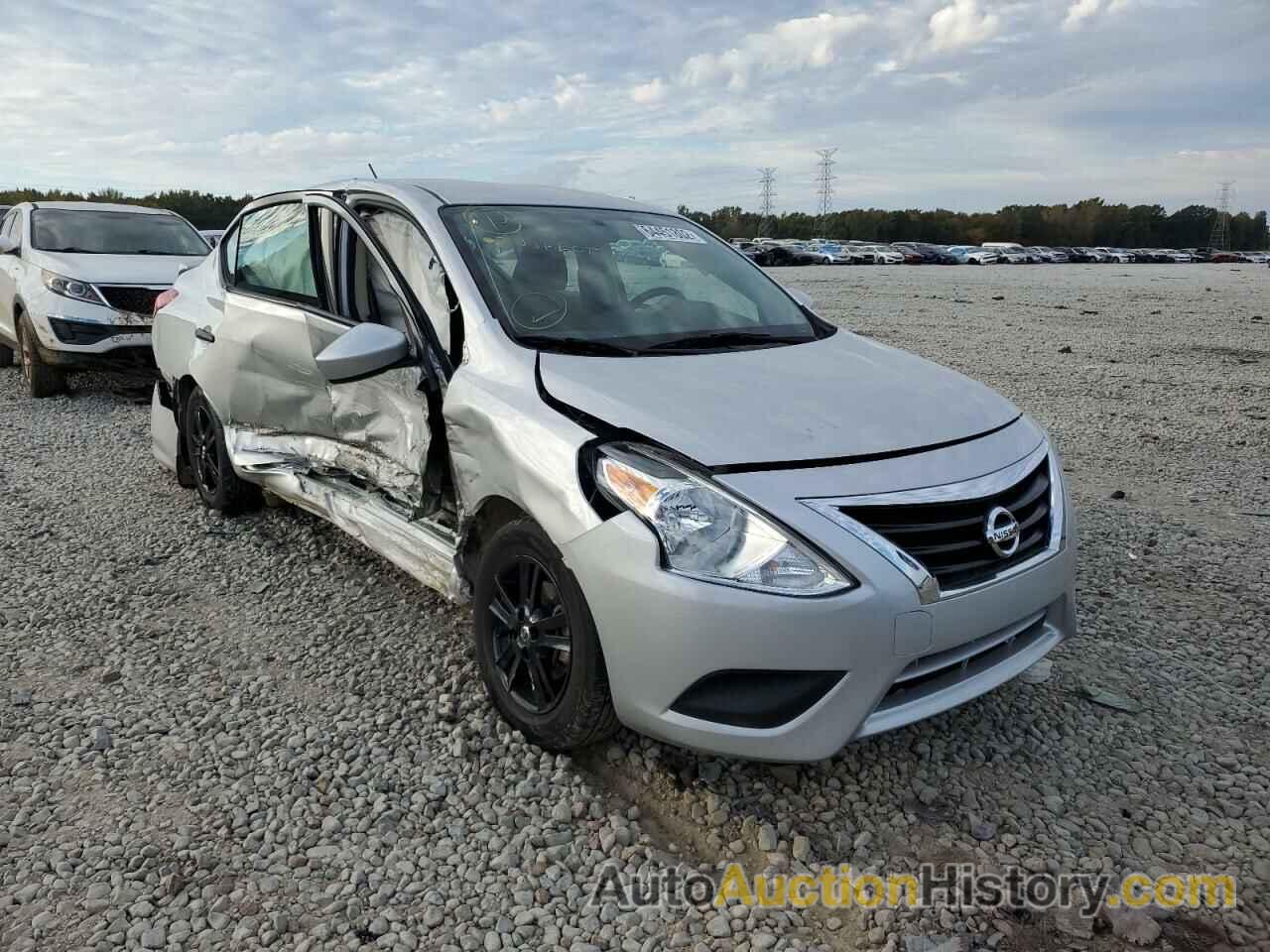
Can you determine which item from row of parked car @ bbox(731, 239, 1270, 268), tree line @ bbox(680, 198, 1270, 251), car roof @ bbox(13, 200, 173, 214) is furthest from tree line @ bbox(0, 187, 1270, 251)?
car roof @ bbox(13, 200, 173, 214)

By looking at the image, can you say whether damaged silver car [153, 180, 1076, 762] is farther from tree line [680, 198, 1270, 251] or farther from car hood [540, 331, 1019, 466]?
tree line [680, 198, 1270, 251]

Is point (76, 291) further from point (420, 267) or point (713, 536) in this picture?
point (713, 536)

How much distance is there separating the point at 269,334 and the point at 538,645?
2183 mm

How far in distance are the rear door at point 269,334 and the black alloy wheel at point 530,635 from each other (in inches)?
54.4

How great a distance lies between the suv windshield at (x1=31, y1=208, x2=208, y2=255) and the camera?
28.8 ft

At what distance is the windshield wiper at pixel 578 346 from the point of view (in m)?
3.08

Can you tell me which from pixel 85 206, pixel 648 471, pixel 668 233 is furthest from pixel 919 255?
pixel 648 471

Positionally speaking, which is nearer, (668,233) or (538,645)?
(538,645)

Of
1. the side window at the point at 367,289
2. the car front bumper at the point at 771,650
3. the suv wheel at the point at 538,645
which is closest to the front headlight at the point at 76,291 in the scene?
the side window at the point at 367,289

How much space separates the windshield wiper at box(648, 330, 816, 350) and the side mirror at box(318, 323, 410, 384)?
33.4 inches

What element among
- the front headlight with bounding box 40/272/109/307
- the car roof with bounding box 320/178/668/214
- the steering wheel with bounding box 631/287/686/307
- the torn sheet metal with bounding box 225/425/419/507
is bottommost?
the torn sheet metal with bounding box 225/425/419/507

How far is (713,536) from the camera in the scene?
238 cm

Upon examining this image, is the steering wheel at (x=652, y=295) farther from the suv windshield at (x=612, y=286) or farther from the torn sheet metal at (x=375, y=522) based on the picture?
the torn sheet metal at (x=375, y=522)

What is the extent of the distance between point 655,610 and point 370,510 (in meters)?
1.77
